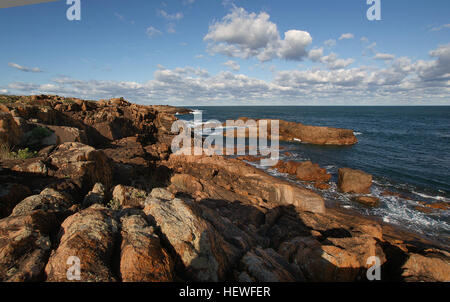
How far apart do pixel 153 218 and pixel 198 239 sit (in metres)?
1.12

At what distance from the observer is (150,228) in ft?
12.0

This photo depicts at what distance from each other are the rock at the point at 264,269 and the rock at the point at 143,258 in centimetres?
158

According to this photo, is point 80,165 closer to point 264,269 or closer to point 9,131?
point 9,131

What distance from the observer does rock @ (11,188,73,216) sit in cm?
410

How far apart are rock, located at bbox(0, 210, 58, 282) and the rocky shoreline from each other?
14 mm

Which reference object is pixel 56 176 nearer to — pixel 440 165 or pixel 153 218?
pixel 153 218

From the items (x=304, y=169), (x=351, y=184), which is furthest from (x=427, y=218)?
(x=304, y=169)

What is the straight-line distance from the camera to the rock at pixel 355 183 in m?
17.0

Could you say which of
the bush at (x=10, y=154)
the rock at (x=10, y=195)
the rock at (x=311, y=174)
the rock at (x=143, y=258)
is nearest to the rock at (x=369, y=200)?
the rock at (x=311, y=174)

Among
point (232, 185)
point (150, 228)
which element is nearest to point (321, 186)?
point (232, 185)

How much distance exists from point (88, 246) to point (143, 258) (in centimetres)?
89

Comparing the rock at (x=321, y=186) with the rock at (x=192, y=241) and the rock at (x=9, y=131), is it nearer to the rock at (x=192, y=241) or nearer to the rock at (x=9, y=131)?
the rock at (x=192, y=241)

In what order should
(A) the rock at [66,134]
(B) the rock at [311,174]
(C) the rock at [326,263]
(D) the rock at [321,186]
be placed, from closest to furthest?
(C) the rock at [326,263]
(A) the rock at [66,134]
(D) the rock at [321,186]
(B) the rock at [311,174]
